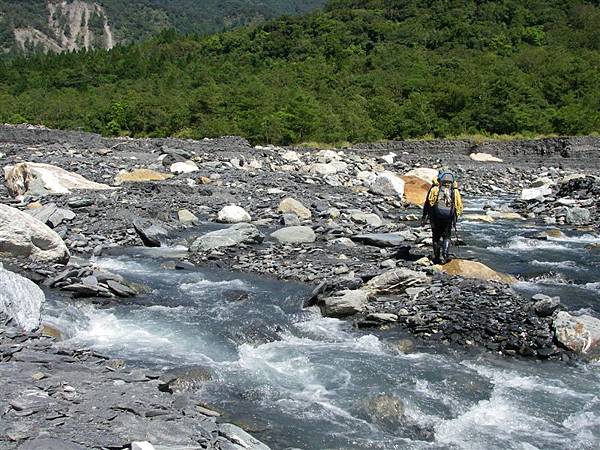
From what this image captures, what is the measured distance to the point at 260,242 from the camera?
12.8 m

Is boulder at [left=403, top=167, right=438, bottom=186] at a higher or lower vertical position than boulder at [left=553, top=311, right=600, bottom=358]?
higher

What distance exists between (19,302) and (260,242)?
6.25m

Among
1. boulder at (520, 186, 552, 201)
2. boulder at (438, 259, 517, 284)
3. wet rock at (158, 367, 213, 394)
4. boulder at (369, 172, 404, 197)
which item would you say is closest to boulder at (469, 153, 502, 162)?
boulder at (520, 186, 552, 201)

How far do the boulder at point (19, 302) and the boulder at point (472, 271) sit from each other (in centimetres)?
640

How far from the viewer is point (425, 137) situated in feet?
135

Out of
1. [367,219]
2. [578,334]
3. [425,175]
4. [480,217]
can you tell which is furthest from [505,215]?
[578,334]

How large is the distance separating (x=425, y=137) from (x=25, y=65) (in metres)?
67.9

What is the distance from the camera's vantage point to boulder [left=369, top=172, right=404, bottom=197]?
794 inches

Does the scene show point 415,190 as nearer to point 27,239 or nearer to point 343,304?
point 343,304

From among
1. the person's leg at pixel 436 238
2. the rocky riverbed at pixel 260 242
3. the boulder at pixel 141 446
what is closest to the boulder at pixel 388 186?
the rocky riverbed at pixel 260 242

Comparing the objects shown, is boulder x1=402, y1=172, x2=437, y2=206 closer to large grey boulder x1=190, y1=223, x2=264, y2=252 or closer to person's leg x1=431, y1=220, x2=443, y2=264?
large grey boulder x1=190, y1=223, x2=264, y2=252

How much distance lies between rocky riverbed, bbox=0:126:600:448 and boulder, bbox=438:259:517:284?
0.03 meters

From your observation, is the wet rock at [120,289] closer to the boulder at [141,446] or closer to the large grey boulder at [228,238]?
the large grey boulder at [228,238]

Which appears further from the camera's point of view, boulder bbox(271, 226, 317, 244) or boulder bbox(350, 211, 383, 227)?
boulder bbox(350, 211, 383, 227)
